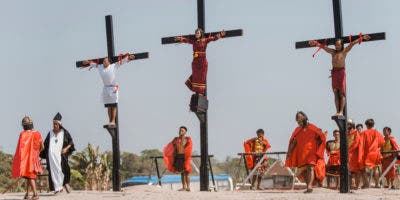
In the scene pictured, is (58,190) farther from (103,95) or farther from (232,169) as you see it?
(232,169)

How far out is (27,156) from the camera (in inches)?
759

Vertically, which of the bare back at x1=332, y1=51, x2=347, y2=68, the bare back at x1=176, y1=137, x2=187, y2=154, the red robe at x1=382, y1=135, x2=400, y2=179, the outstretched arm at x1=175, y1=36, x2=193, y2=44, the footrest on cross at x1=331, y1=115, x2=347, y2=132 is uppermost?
the outstretched arm at x1=175, y1=36, x2=193, y2=44

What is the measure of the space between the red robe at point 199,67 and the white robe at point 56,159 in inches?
134

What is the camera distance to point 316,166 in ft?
68.9

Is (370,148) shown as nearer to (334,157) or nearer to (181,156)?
(334,157)

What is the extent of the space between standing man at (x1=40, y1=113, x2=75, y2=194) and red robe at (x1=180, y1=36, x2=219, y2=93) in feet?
10.9

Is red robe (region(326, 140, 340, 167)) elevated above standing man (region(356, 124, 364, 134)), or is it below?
below

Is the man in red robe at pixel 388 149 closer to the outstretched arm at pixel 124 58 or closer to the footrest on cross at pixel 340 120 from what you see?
the footrest on cross at pixel 340 120

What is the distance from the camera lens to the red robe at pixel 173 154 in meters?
22.1

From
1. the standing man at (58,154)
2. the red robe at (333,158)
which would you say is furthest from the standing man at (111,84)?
the red robe at (333,158)

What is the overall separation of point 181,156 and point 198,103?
306 cm

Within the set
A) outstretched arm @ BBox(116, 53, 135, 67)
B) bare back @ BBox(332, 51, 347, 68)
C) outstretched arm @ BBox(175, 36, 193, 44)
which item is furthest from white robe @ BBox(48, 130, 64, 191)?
bare back @ BBox(332, 51, 347, 68)

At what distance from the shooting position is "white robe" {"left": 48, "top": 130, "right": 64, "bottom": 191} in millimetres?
20484

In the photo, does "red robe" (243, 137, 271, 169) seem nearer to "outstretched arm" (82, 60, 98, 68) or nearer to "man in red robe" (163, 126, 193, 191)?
"man in red robe" (163, 126, 193, 191)
